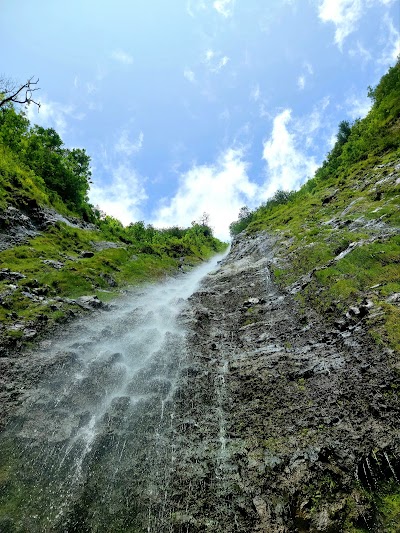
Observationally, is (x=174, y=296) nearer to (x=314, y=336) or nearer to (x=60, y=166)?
(x=314, y=336)

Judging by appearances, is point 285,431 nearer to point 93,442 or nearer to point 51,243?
point 93,442

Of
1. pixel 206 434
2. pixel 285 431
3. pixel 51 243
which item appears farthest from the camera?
pixel 51 243

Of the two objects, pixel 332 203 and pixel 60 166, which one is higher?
Result: pixel 60 166

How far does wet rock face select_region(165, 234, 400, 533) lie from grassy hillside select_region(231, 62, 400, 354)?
1.26 meters

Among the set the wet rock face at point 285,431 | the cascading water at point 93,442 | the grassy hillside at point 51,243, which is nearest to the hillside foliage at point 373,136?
the grassy hillside at point 51,243

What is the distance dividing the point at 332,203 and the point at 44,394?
42.0 metres

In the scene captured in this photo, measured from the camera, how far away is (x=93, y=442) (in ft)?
42.0

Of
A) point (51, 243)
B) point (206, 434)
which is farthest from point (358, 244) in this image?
point (51, 243)

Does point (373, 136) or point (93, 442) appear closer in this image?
point (93, 442)

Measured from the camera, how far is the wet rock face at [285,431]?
31.0 ft

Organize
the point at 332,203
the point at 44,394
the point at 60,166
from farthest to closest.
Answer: the point at 60,166
the point at 332,203
the point at 44,394

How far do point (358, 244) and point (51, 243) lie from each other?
3204 centimetres

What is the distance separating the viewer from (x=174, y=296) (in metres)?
33.8

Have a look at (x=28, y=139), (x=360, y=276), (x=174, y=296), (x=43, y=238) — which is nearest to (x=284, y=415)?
(x=360, y=276)
